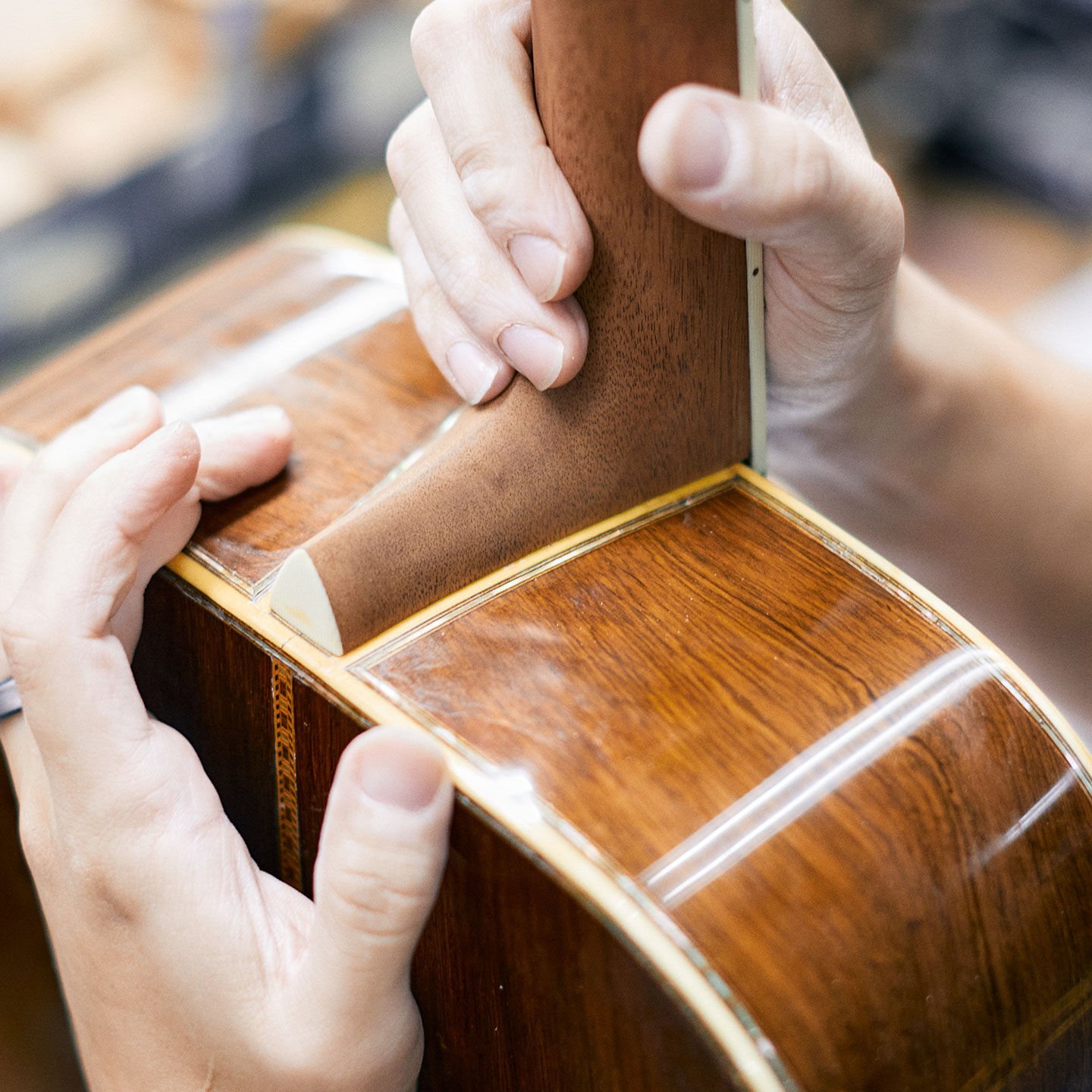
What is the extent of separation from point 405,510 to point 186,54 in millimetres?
1407

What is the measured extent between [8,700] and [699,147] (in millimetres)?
507

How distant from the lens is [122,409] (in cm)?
65

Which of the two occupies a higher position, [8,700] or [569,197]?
[569,197]

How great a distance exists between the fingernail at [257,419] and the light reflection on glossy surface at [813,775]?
1.10 ft

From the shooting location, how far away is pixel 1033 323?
1427mm

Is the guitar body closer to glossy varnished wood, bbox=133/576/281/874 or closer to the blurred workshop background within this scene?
glossy varnished wood, bbox=133/576/281/874

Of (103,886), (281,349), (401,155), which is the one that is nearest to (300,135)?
(281,349)

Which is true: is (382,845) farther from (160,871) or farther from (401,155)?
(401,155)

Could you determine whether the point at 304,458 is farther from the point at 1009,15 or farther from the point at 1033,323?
the point at 1009,15

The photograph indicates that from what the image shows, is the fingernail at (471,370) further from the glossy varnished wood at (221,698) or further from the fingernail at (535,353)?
the glossy varnished wood at (221,698)

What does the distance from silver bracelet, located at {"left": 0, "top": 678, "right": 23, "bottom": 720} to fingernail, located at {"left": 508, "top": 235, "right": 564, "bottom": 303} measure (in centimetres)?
39

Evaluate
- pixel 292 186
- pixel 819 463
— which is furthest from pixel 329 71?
pixel 819 463

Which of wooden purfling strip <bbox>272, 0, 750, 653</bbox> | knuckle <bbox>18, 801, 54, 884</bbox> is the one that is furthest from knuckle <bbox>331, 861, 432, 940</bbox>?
knuckle <bbox>18, 801, 54, 884</bbox>

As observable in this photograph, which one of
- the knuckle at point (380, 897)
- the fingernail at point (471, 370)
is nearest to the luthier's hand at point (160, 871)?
the knuckle at point (380, 897)
